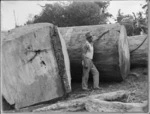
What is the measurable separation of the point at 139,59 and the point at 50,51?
1.95m

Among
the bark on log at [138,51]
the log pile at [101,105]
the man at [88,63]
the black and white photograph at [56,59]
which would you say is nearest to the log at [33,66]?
the black and white photograph at [56,59]

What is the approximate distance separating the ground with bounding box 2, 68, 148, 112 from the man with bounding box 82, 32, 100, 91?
5.1 inches

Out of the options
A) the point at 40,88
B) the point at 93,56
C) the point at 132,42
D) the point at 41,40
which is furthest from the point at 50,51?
the point at 132,42

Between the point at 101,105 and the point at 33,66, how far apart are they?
1097 mm

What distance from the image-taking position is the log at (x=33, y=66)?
13.6ft

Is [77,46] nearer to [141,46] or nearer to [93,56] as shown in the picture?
[93,56]

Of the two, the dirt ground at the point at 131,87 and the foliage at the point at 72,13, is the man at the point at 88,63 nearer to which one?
the dirt ground at the point at 131,87

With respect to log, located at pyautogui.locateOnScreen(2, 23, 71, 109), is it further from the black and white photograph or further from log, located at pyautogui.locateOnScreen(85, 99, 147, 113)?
log, located at pyautogui.locateOnScreen(85, 99, 147, 113)

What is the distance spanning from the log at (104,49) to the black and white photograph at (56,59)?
0.02 metres

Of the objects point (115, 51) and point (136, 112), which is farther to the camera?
point (115, 51)

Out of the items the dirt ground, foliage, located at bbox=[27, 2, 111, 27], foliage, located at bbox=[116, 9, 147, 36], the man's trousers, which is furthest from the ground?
foliage, located at bbox=[27, 2, 111, 27]

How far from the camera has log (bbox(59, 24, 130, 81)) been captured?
16.2 feet

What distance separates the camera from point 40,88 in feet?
14.1

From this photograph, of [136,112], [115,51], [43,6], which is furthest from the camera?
[115,51]
